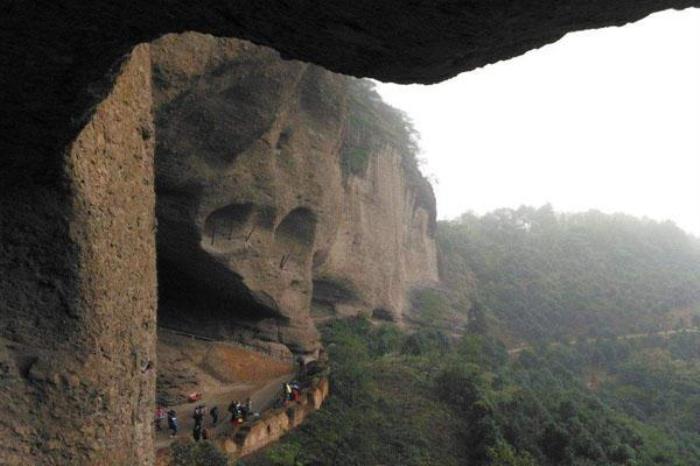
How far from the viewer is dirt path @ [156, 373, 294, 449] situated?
38.4 ft

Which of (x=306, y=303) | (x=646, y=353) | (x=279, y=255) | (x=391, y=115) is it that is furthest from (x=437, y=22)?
(x=646, y=353)

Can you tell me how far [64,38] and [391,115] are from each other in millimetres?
33141

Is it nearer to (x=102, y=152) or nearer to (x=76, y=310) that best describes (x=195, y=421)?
(x=76, y=310)

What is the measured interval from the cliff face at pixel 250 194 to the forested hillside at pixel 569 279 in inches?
792

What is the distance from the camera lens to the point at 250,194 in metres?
14.2

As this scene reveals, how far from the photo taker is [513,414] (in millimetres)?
17391

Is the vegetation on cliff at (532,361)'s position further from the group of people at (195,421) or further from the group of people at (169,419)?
the group of people at (169,419)

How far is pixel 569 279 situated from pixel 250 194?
124 ft

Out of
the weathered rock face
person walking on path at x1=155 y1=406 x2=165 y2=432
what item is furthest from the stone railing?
the weathered rock face

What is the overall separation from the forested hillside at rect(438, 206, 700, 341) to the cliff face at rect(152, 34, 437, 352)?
66.0 ft

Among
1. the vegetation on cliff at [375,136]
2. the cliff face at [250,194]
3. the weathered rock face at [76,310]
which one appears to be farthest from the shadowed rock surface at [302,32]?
the vegetation on cliff at [375,136]

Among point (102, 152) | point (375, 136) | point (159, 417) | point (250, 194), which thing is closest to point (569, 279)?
point (375, 136)

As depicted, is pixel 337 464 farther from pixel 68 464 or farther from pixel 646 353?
pixel 646 353

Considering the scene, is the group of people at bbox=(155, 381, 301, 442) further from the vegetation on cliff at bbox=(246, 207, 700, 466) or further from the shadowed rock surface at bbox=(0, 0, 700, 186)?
the shadowed rock surface at bbox=(0, 0, 700, 186)
